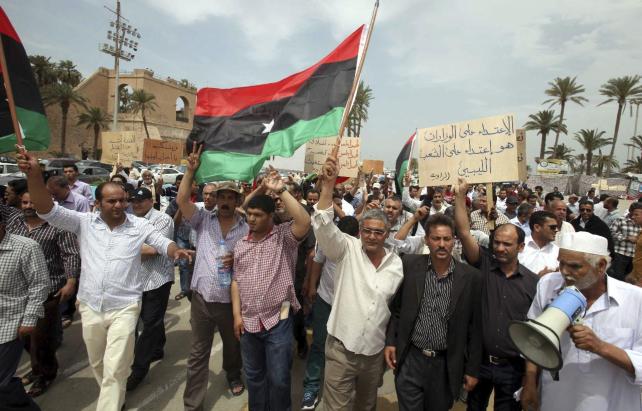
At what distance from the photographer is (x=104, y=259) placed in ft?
9.72

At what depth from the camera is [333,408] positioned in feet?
8.54

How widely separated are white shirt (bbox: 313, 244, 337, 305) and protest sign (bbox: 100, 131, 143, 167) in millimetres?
7788

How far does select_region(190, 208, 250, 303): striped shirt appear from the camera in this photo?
122 inches

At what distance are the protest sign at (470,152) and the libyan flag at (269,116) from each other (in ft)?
4.94

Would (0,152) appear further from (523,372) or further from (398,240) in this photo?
(523,372)

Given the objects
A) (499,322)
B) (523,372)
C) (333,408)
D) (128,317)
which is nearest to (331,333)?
(333,408)

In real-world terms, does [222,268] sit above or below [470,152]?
below

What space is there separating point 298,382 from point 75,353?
8.48 ft

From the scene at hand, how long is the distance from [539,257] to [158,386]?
13.0 feet

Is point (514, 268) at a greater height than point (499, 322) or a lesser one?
greater

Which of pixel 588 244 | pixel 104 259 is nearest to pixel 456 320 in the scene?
pixel 588 244

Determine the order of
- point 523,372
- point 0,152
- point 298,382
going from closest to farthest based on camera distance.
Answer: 1. point 523,372
2. point 0,152
3. point 298,382

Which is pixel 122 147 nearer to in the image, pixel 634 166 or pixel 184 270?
pixel 184 270

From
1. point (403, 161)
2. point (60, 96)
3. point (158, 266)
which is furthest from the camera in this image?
point (60, 96)
